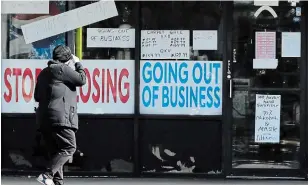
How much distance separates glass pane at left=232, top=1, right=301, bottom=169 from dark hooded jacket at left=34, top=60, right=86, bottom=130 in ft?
7.92

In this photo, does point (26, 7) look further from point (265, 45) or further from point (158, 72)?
point (265, 45)

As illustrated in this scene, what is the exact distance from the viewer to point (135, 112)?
7531 mm

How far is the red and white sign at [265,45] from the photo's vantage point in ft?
24.6

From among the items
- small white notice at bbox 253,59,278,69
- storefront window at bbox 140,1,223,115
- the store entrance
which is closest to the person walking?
storefront window at bbox 140,1,223,115

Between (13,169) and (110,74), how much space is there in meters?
1.80

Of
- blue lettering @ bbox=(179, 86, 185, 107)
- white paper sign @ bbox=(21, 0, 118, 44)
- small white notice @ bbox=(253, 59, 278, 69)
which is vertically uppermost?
white paper sign @ bbox=(21, 0, 118, 44)

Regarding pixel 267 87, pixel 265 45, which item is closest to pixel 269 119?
pixel 267 87

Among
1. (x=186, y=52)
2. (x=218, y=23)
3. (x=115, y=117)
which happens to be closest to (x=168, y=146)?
(x=115, y=117)

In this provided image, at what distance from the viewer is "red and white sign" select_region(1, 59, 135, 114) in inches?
297

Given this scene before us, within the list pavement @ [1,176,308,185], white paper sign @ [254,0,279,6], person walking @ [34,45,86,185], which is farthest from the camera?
white paper sign @ [254,0,279,6]

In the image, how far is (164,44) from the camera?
24.7 ft

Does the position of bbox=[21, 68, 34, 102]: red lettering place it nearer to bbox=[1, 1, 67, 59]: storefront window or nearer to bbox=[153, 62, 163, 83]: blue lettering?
bbox=[1, 1, 67, 59]: storefront window

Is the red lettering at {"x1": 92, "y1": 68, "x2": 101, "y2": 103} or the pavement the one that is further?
the red lettering at {"x1": 92, "y1": 68, "x2": 101, "y2": 103}

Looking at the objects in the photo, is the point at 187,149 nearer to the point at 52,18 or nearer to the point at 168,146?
the point at 168,146
